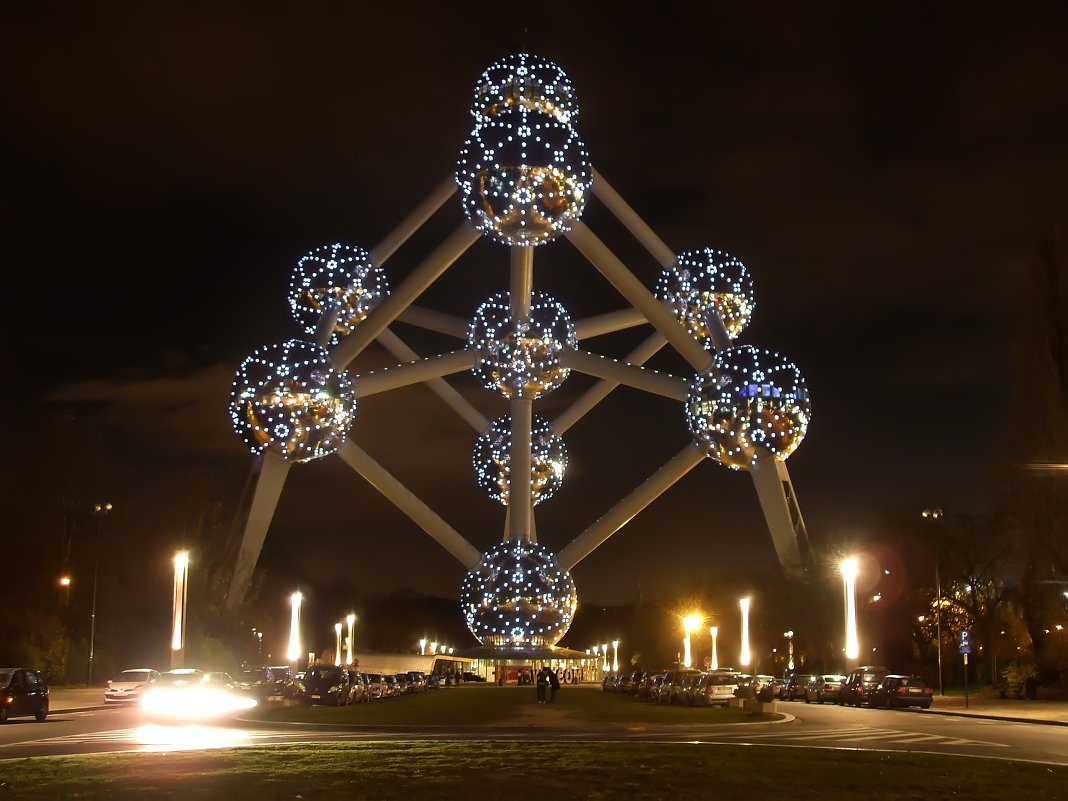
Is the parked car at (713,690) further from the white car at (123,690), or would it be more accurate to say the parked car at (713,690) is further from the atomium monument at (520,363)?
the white car at (123,690)

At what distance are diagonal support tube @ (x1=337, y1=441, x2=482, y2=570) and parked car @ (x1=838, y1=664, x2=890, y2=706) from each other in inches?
482

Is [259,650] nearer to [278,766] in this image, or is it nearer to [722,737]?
[722,737]

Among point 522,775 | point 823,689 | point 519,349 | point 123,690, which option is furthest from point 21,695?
point 823,689

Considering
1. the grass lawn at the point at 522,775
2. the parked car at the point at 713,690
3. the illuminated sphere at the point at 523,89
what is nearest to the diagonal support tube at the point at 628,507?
the parked car at the point at 713,690

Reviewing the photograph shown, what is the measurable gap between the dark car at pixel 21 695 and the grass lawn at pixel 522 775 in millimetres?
13071

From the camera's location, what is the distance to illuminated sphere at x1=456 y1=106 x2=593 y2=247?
3130 centimetres

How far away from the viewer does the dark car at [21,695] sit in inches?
→ 1072

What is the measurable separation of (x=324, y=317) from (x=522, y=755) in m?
25.9

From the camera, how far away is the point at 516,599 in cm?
3328

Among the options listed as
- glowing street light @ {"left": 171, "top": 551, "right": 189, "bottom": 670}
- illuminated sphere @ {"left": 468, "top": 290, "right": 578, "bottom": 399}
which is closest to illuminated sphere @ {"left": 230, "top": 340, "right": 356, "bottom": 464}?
illuminated sphere @ {"left": 468, "top": 290, "right": 578, "bottom": 399}

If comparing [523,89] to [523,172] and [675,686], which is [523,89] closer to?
[523,172]

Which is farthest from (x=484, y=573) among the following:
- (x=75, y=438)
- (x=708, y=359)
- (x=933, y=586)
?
(x=933, y=586)

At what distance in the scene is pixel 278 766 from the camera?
1366cm

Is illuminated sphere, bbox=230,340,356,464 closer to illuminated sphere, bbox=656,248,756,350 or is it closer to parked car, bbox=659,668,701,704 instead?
illuminated sphere, bbox=656,248,756,350
